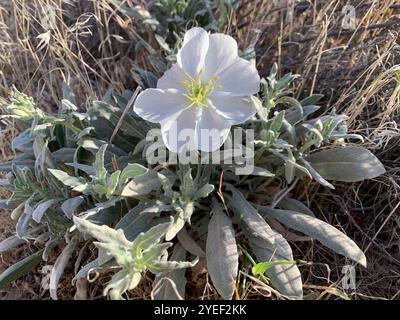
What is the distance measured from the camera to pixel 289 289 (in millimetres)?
1242

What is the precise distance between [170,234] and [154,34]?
817 mm

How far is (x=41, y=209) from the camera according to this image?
1252mm

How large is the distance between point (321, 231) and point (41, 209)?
646 mm

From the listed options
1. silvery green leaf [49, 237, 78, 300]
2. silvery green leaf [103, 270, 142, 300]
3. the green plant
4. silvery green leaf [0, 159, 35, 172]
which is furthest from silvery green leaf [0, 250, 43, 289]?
silvery green leaf [103, 270, 142, 300]

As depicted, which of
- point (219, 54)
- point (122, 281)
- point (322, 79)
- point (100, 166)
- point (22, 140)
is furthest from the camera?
point (322, 79)

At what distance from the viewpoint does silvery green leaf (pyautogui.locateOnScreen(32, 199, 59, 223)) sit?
1.23 meters

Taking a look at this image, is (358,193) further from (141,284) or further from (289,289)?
(141,284)

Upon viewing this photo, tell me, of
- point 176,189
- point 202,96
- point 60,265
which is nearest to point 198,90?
point 202,96

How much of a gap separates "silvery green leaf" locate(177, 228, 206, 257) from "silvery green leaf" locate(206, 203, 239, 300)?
4 centimetres

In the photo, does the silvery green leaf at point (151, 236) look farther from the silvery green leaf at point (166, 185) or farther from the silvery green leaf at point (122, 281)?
the silvery green leaf at point (166, 185)

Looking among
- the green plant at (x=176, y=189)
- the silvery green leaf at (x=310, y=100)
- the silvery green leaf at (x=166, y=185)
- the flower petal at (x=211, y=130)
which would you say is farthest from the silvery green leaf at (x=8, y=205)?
the silvery green leaf at (x=310, y=100)

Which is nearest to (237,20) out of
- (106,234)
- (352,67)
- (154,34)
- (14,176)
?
(154,34)

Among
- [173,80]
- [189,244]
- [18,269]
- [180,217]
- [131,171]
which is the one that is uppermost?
[173,80]

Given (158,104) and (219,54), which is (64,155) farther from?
(219,54)
